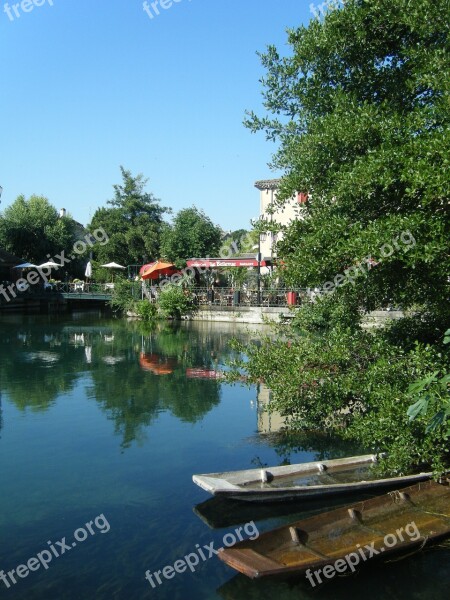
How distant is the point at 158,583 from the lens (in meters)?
6.00

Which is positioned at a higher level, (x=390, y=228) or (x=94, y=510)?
(x=390, y=228)

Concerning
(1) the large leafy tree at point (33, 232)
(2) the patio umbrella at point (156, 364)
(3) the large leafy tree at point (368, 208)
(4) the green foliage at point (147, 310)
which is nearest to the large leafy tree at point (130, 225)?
(1) the large leafy tree at point (33, 232)

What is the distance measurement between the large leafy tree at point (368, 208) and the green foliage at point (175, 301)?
840 inches

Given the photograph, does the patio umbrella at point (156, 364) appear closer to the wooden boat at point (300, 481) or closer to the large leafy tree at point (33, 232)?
the wooden boat at point (300, 481)

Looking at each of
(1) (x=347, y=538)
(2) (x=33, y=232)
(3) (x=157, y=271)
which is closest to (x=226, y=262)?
(3) (x=157, y=271)

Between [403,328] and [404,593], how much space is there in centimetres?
493

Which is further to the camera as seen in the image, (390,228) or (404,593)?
(390,228)

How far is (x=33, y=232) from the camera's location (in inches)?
1615

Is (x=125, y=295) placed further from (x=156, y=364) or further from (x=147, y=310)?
(x=156, y=364)

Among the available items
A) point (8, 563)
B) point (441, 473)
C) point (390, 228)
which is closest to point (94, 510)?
point (8, 563)

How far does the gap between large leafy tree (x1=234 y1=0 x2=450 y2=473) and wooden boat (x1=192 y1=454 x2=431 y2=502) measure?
0.34 m

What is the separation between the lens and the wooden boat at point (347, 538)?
5434mm

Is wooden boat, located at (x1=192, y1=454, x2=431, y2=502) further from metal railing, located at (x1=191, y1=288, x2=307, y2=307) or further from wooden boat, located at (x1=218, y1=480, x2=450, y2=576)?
metal railing, located at (x1=191, y1=288, x2=307, y2=307)

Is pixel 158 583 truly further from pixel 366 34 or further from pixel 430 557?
pixel 366 34
